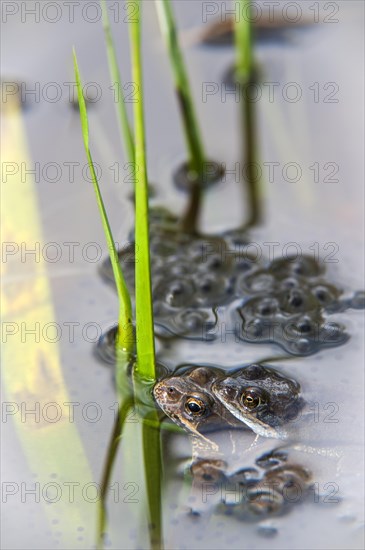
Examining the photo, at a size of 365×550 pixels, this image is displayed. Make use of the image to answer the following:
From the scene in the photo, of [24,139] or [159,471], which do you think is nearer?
[159,471]

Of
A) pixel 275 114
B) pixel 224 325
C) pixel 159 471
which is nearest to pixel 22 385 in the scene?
pixel 159 471

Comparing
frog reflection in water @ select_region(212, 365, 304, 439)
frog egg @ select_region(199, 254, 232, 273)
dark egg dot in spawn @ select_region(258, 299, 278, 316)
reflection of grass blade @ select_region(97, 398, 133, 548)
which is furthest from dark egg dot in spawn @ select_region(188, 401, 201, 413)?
frog egg @ select_region(199, 254, 232, 273)

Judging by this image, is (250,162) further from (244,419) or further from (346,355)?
(244,419)

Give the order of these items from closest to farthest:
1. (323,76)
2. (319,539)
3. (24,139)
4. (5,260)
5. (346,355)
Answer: (319,539) → (346,355) → (5,260) → (24,139) → (323,76)

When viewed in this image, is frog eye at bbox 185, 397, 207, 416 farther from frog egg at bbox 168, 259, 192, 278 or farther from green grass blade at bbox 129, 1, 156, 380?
frog egg at bbox 168, 259, 192, 278

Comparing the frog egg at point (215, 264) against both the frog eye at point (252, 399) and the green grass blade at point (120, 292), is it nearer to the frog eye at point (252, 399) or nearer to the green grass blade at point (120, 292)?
the green grass blade at point (120, 292)

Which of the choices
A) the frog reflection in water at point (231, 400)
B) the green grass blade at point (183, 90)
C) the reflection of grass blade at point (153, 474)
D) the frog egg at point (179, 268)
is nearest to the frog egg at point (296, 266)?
the frog egg at point (179, 268)
